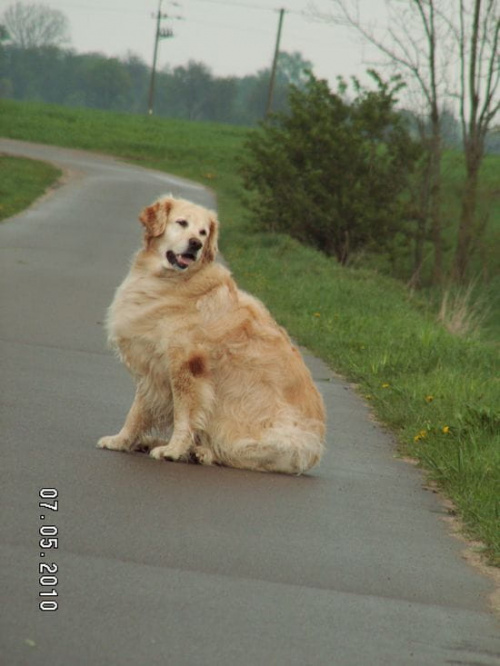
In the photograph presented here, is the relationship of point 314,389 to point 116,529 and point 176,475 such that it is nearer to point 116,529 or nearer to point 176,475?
point 176,475

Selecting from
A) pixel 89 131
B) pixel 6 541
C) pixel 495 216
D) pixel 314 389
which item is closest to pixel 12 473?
pixel 6 541

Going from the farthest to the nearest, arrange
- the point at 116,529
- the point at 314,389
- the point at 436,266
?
the point at 436,266 → the point at 314,389 → the point at 116,529

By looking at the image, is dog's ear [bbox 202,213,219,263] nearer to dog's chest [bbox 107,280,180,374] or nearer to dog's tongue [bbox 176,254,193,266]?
dog's tongue [bbox 176,254,193,266]

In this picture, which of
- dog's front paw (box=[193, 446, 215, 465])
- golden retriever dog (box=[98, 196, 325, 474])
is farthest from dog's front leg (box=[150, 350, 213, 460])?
dog's front paw (box=[193, 446, 215, 465])

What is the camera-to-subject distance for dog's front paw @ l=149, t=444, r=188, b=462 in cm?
816

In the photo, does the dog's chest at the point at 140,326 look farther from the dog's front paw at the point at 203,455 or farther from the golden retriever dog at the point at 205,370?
the dog's front paw at the point at 203,455

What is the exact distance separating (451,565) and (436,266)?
1058 inches

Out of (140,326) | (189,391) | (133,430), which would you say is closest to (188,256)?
(140,326)

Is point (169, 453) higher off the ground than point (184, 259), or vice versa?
point (184, 259)

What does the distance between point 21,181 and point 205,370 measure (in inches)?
1145

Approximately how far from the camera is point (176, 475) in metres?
7.82

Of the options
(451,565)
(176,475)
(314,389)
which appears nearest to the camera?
(451,565)

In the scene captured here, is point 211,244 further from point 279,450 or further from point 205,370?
point 279,450

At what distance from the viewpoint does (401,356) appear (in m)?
13.8
